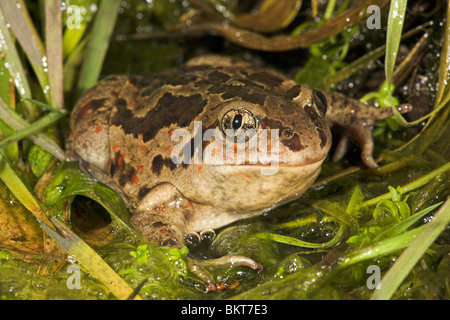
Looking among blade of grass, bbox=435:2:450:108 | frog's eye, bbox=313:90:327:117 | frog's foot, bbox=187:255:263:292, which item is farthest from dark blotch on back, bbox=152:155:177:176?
blade of grass, bbox=435:2:450:108

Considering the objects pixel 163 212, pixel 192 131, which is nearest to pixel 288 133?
pixel 192 131

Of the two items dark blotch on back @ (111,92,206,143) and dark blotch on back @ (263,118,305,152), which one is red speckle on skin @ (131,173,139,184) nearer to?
dark blotch on back @ (111,92,206,143)

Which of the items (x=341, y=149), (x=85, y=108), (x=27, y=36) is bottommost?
(x=341, y=149)

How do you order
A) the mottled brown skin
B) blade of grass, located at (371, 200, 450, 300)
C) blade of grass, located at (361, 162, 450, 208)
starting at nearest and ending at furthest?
blade of grass, located at (371, 200, 450, 300) → the mottled brown skin → blade of grass, located at (361, 162, 450, 208)

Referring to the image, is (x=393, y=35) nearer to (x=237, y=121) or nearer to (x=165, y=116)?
(x=237, y=121)
